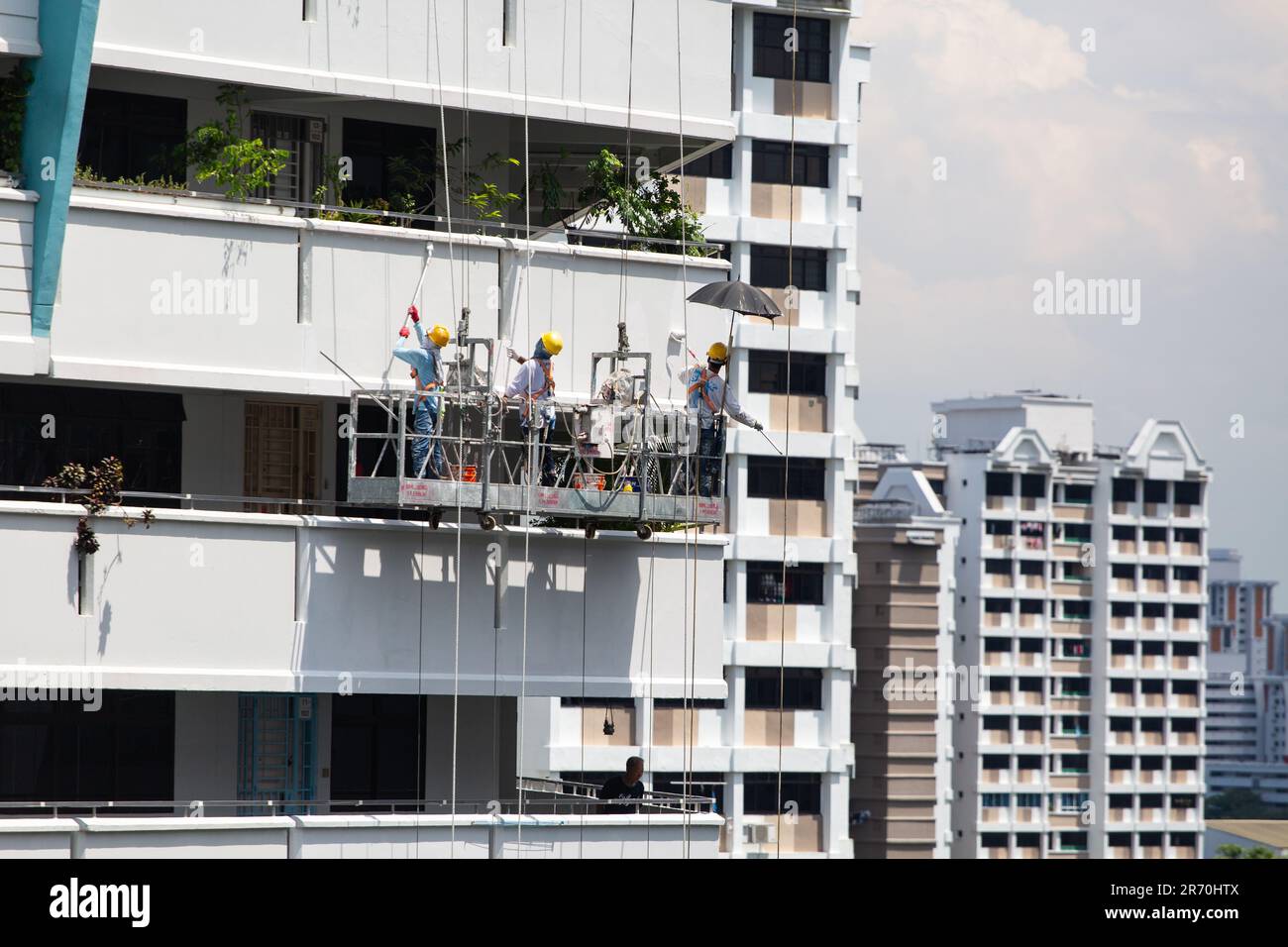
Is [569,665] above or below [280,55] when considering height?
below

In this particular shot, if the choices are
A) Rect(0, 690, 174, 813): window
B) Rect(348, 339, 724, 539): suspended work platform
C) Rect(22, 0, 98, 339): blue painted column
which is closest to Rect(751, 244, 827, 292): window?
Rect(348, 339, 724, 539): suspended work platform

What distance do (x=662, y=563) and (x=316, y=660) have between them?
4.41m

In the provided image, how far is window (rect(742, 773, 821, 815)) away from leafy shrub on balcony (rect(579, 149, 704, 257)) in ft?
118

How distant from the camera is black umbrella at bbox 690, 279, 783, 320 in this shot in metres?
24.0

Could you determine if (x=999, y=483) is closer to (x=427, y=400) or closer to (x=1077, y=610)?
(x=1077, y=610)

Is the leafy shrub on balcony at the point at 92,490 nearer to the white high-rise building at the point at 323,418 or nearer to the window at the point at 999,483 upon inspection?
the white high-rise building at the point at 323,418

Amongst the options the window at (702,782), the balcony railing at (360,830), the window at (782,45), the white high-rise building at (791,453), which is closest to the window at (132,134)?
the balcony railing at (360,830)

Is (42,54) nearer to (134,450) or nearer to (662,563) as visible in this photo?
(134,450)

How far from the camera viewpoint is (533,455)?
77.0ft

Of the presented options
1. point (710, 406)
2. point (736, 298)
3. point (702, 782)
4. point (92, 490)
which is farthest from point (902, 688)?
Answer: point (92, 490)

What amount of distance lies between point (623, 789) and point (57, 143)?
9532 mm

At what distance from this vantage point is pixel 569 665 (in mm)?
24922
